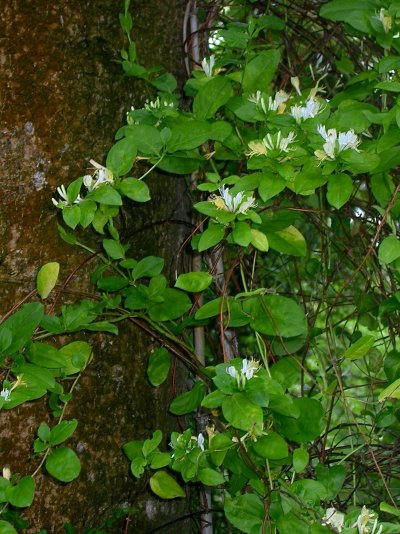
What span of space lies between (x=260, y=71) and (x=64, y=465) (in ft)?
2.31

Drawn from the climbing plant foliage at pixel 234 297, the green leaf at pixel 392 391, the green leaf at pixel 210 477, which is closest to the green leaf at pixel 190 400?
the climbing plant foliage at pixel 234 297

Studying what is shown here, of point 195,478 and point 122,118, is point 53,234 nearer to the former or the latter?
point 122,118

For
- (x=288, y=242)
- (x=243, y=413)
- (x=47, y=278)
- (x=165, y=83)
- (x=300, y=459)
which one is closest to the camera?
(x=243, y=413)

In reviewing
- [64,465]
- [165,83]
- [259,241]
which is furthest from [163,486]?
[165,83]

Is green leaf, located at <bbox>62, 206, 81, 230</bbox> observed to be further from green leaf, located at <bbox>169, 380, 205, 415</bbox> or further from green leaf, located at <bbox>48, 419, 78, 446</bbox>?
green leaf, located at <bbox>169, 380, 205, 415</bbox>

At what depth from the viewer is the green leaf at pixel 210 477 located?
1035 mm

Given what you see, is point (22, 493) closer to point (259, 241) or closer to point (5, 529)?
point (5, 529)

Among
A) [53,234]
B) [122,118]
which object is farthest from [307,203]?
[53,234]

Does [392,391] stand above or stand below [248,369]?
below

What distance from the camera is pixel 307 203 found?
5.34 feet

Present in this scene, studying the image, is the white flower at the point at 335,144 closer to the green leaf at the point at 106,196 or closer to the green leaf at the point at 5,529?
the green leaf at the point at 106,196

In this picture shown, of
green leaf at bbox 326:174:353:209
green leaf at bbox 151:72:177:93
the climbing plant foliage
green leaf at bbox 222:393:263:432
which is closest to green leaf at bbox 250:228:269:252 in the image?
the climbing plant foliage

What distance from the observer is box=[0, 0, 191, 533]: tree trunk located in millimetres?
1206

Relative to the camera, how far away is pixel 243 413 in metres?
0.95
